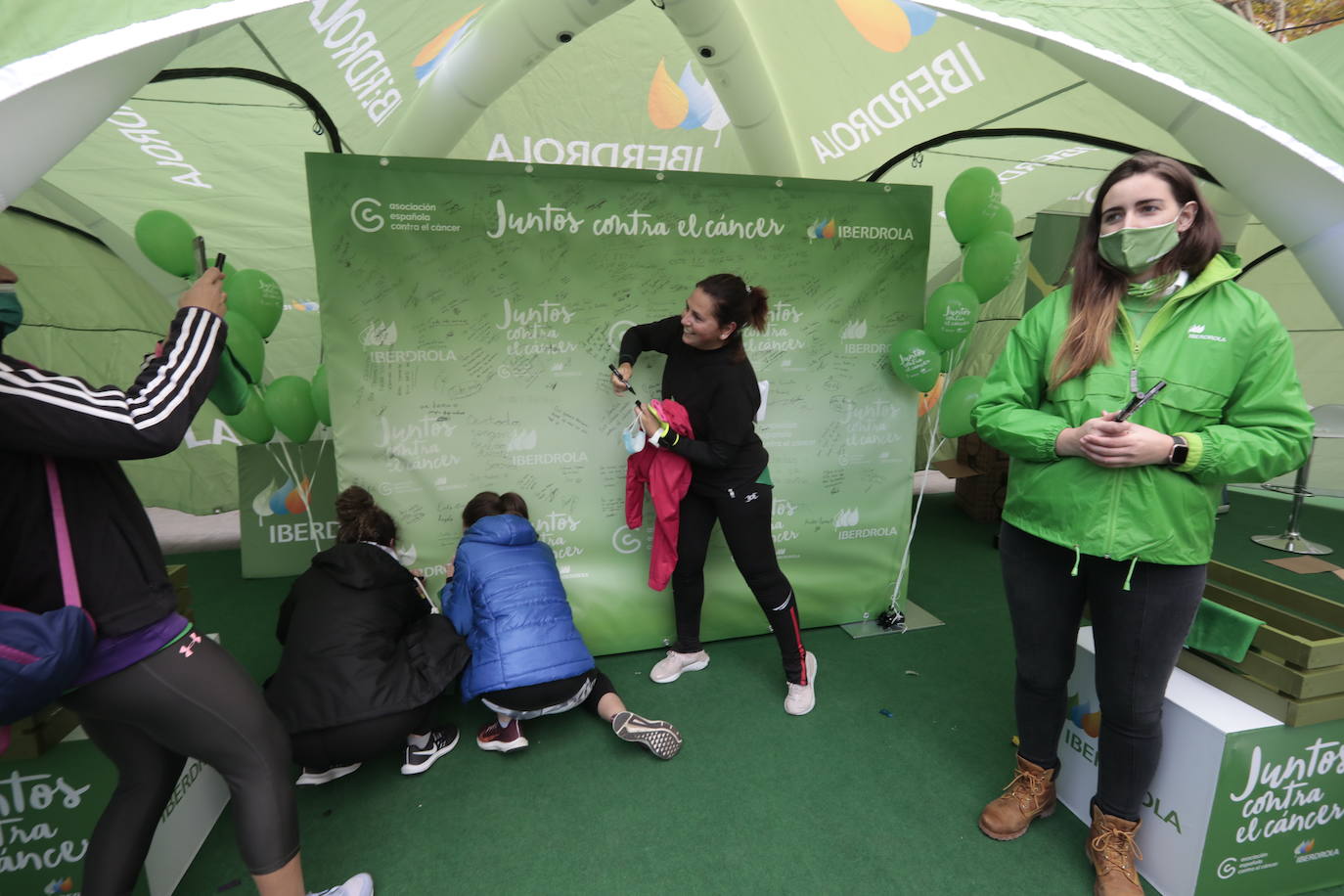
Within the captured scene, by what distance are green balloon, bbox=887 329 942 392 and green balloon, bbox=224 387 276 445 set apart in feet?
9.69

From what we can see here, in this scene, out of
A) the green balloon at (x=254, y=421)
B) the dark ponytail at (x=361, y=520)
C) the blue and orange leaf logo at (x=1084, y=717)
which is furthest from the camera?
the green balloon at (x=254, y=421)

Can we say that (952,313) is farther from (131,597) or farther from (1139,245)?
(131,597)

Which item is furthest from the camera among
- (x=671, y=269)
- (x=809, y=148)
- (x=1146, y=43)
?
(x=809, y=148)

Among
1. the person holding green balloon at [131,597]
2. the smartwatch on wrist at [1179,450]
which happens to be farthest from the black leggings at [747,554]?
the person holding green balloon at [131,597]

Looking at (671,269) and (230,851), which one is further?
(671,269)

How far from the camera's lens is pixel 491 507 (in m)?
2.46

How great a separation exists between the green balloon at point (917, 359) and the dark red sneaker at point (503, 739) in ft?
6.91

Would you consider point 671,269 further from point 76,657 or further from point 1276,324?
point 76,657

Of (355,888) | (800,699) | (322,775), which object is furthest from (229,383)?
(800,699)

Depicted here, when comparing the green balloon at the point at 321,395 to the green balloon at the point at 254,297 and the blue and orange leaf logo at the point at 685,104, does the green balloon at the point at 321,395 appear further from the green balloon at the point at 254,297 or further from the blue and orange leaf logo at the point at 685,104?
the blue and orange leaf logo at the point at 685,104

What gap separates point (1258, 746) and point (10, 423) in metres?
2.52

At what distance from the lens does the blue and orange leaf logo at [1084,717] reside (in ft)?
6.03

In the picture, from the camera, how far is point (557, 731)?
238 centimetres

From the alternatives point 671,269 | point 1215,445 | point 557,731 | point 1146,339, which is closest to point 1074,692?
point 1215,445
